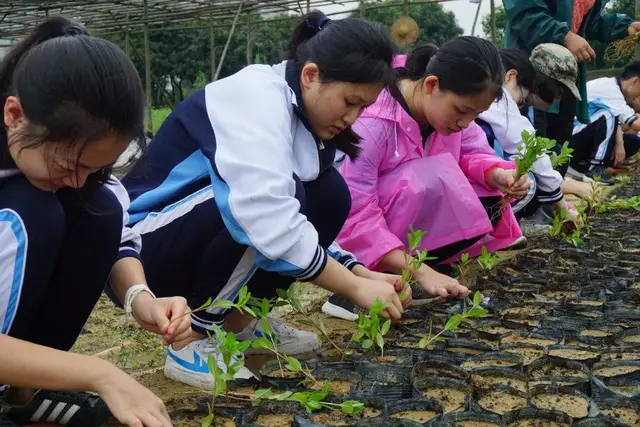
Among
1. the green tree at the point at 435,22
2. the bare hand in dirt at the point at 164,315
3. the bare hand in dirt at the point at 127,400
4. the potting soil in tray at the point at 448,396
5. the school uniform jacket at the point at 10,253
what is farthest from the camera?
the green tree at the point at 435,22

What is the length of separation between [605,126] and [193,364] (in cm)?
570

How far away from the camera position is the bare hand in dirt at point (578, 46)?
442cm

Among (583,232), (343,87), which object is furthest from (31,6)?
(343,87)

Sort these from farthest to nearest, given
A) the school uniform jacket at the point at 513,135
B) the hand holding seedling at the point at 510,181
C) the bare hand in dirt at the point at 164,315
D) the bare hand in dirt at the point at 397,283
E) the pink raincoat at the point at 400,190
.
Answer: the school uniform jacket at the point at 513,135 → the hand holding seedling at the point at 510,181 → the pink raincoat at the point at 400,190 → the bare hand in dirt at the point at 397,283 → the bare hand in dirt at the point at 164,315

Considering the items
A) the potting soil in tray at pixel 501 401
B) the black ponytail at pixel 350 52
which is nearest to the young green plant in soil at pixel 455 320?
the potting soil in tray at pixel 501 401

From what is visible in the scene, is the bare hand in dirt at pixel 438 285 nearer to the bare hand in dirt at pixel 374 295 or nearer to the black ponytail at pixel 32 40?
the bare hand in dirt at pixel 374 295

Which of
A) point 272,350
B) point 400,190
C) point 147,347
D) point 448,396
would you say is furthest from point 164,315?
point 400,190

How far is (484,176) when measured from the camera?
10.6ft

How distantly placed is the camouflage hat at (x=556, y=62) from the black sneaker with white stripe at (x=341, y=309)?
2.41 m

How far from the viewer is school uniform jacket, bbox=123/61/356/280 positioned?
190 cm

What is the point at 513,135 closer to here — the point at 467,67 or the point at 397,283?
the point at 467,67

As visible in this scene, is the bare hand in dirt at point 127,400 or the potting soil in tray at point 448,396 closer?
the bare hand in dirt at point 127,400

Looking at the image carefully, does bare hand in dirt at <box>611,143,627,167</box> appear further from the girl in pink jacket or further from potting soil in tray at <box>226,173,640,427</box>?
the girl in pink jacket

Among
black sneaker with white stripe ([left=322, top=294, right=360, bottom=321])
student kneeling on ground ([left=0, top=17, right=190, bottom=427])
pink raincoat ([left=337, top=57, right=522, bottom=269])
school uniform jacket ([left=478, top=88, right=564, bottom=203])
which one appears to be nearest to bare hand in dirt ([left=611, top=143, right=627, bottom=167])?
school uniform jacket ([left=478, top=88, right=564, bottom=203])
